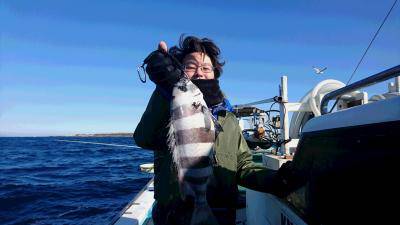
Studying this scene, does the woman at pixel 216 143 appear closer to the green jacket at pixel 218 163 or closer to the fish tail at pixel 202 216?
the green jacket at pixel 218 163

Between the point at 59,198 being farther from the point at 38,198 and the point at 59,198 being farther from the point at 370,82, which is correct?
the point at 370,82

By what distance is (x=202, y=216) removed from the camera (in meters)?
2.66

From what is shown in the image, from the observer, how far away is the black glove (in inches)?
106

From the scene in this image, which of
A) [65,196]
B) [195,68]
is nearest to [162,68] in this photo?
[195,68]

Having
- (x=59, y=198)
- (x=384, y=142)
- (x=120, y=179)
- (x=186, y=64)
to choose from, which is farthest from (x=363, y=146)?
(x=120, y=179)

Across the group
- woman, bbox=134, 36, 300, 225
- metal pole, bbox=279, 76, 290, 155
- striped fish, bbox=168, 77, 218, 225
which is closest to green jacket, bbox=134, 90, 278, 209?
woman, bbox=134, 36, 300, 225

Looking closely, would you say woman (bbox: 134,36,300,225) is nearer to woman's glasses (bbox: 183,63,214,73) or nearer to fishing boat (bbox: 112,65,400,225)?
woman's glasses (bbox: 183,63,214,73)

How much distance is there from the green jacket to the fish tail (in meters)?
0.20

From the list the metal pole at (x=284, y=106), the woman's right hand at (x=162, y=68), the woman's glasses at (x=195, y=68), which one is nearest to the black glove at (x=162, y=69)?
the woman's right hand at (x=162, y=68)

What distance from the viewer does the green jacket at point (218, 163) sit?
2830 millimetres

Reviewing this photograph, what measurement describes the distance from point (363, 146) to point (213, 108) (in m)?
1.27

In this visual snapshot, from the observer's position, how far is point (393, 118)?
1762mm

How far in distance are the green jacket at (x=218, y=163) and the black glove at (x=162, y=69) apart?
140 mm

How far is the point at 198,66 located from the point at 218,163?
0.74 meters
